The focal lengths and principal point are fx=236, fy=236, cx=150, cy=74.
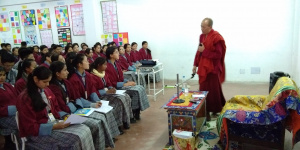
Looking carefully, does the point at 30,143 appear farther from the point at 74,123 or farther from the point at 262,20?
the point at 262,20

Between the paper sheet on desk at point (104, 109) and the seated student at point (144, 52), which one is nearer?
the paper sheet on desk at point (104, 109)

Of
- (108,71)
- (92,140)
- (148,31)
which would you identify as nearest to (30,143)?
(92,140)

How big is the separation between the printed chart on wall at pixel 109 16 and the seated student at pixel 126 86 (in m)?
2.95

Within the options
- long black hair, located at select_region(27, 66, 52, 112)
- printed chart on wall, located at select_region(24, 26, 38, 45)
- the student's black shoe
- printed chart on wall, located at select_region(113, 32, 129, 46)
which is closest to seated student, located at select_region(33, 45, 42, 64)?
printed chart on wall, located at select_region(24, 26, 38, 45)

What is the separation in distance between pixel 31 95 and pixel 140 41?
435 centimetres

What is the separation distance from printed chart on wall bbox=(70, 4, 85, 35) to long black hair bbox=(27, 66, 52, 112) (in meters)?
4.89

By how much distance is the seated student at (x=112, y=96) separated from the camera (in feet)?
9.95

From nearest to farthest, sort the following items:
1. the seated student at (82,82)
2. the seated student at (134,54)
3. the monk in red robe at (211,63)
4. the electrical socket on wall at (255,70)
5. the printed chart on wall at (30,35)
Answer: the seated student at (82,82) < the monk in red robe at (211,63) < the electrical socket on wall at (255,70) < the seated student at (134,54) < the printed chart on wall at (30,35)

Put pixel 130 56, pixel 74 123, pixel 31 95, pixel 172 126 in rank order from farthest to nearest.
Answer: pixel 130 56 → pixel 172 126 → pixel 74 123 → pixel 31 95

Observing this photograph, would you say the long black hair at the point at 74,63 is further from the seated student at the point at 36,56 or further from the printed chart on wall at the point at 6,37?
the printed chart on wall at the point at 6,37

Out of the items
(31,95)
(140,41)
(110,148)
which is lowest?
(110,148)

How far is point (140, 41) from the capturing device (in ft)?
20.3

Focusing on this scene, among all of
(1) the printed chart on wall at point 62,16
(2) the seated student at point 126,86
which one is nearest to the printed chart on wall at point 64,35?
(1) the printed chart on wall at point 62,16

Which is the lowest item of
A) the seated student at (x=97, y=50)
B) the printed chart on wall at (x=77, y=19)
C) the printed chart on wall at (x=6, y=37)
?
Result: the seated student at (x=97, y=50)
